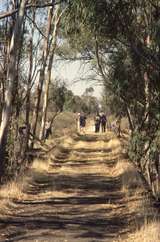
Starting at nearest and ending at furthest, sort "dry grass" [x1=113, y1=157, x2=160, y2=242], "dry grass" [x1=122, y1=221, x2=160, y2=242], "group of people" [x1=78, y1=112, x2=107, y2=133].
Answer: "dry grass" [x1=122, y1=221, x2=160, y2=242] → "dry grass" [x1=113, y1=157, x2=160, y2=242] → "group of people" [x1=78, y1=112, x2=107, y2=133]

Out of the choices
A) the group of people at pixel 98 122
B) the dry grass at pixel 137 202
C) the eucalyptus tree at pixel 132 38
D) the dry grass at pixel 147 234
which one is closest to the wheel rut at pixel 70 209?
the dry grass at pixel 137 202

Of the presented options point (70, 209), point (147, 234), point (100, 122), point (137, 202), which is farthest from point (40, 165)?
point (100, 122)

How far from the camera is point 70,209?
17188 mm

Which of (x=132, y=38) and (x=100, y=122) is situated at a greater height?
(x=132, y=38)

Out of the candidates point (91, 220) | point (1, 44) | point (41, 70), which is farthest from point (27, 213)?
point (41, 70)

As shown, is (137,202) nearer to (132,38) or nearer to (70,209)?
(70,209)

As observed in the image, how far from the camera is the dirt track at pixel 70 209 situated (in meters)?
13.7

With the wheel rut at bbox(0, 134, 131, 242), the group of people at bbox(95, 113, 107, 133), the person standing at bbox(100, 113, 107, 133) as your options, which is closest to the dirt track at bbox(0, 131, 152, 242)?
the wheel rut at bbox(0, 134, 131, 242)

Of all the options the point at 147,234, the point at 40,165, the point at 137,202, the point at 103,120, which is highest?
the point at 103,120

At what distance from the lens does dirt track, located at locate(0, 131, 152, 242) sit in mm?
13730

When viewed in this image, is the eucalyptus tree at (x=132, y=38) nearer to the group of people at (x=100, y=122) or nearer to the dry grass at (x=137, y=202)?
the dry grass at (x=137, y=202)

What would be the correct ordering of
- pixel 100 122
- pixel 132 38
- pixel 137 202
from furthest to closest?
pixel 100 122 → pixel 137 202 → pixel 132 38

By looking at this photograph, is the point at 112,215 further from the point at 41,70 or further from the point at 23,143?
the point at 41,70

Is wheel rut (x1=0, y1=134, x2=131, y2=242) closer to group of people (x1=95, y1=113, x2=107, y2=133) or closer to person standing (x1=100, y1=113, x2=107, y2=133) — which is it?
person standing (x1=100, y1=113, x2=107, y2=133)
